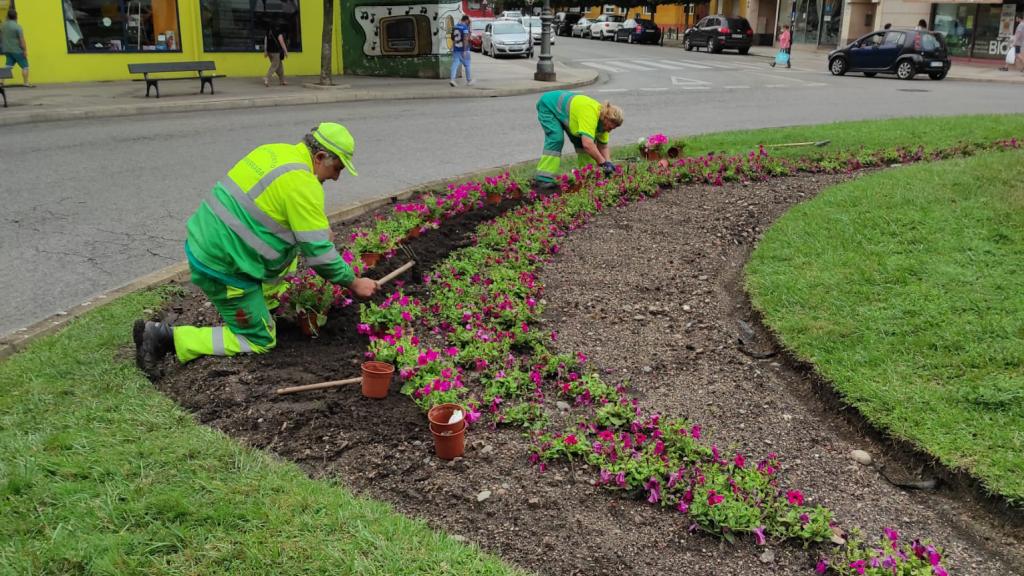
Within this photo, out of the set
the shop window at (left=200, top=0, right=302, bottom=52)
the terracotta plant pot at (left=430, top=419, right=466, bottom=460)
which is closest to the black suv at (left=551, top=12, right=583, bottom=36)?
the shop window at (left=200, top=0, right=302, bottom=52)

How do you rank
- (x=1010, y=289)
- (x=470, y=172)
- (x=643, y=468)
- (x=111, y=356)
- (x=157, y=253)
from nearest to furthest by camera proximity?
(x=643, y=468), (x=111, y=356), (x=1010, y=289), (x=157, y=253), (x=470, y=172)

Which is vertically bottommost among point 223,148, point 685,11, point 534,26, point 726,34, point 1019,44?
point 223,148

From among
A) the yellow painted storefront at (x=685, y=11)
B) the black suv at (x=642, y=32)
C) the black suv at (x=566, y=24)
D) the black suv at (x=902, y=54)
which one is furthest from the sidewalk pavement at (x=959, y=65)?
the black suv at (x=566, y=24)

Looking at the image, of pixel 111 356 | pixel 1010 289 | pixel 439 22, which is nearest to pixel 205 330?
pixel 111 356

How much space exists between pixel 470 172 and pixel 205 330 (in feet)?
18.1

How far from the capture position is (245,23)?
21969mm

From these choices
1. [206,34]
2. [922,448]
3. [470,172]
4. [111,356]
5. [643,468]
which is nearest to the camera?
[643,468]

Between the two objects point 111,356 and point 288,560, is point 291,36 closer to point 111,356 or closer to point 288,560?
point 111,356

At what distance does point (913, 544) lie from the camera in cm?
317

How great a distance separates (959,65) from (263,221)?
33618 millimetres

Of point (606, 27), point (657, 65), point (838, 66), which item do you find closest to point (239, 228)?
point (838, 66)

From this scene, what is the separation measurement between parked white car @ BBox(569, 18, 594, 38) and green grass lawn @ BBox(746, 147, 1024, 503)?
152 feet

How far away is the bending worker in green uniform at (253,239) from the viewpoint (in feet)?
14.1

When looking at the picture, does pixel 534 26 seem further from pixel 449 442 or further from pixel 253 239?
pixel 449 442
